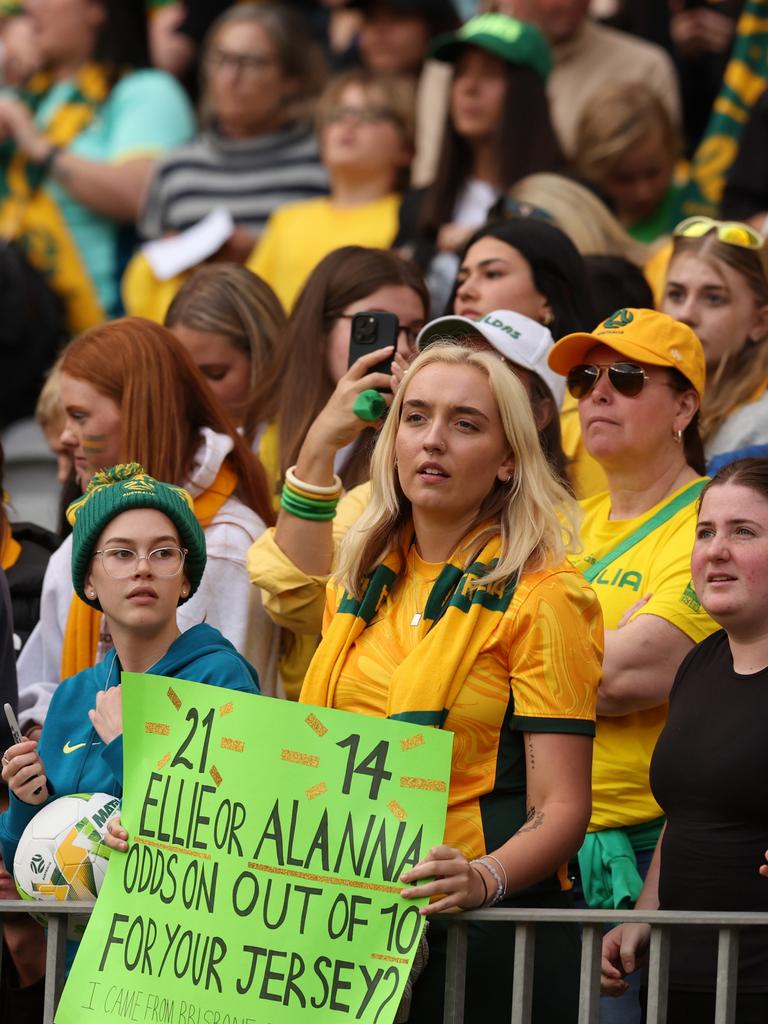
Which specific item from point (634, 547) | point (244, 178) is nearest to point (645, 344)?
point (634, 547)

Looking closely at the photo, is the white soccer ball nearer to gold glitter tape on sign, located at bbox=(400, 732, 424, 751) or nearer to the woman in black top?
gold glitter tape on sign, located at bbox=(400, 732, 424, 751)

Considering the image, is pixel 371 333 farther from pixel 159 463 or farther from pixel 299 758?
pixel 299 758

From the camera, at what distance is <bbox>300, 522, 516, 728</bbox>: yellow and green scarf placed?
4203 millimetres

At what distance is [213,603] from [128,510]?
68 centimetres

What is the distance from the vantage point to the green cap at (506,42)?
793 cm

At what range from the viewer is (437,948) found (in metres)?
4.20

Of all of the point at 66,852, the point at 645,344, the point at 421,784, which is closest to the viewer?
the point at 421,784

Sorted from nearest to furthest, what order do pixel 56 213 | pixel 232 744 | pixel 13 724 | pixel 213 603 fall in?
1. pixel 232 744
2. pixel 13 724
3. pixel 213 603
4. pixel 56 213

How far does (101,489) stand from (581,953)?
167 cm

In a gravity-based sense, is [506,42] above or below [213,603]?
above

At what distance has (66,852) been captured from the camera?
4496mm

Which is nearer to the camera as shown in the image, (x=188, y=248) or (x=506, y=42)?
(x=506, y=42)

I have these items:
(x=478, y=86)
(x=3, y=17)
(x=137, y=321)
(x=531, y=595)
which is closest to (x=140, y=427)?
(x=137, y=321)

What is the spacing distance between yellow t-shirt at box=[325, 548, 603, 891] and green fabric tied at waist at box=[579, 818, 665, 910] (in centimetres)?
53
